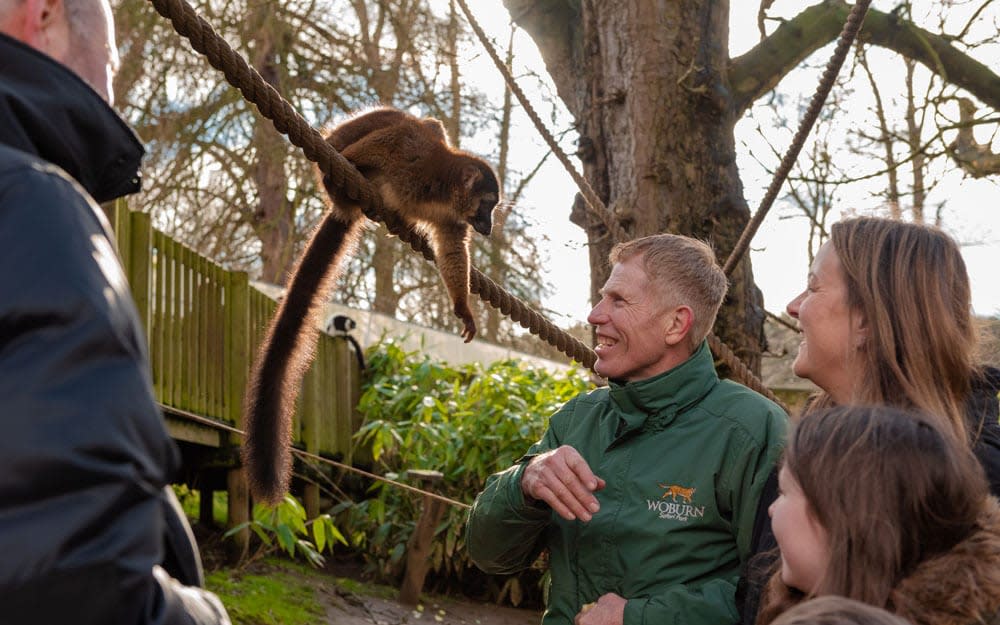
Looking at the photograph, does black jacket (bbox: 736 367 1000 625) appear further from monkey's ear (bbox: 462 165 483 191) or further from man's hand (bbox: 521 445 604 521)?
monkey's ear (bbox: 462 165 483 191)

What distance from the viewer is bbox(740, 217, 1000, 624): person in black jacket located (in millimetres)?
2213

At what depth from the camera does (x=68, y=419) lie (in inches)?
42.8

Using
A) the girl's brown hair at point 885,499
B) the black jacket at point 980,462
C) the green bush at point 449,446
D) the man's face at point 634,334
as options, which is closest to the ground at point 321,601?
the green bush at point 449,446

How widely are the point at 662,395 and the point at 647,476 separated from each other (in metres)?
0.22

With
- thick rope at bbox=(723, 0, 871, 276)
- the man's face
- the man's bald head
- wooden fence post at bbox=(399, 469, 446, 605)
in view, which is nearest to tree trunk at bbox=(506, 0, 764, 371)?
thick rope at bbox=(723, 0, 871, 276)

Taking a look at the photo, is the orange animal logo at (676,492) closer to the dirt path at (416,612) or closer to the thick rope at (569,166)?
the thick rope at (569,166)

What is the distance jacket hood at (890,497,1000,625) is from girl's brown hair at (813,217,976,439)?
43cm

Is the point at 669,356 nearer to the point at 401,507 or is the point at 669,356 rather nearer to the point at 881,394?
the point at 881,394

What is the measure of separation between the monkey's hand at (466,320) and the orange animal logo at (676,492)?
7.36 ft

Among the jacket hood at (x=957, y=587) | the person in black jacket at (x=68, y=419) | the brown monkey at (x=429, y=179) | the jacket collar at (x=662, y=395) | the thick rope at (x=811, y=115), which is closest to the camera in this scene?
the person in black jacket at (x=68, y=419)

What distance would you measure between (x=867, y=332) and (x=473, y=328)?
2773 mm

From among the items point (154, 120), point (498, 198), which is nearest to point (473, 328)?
point (498, 198)

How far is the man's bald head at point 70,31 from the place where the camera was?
143cm

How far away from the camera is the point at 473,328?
16.3ft
